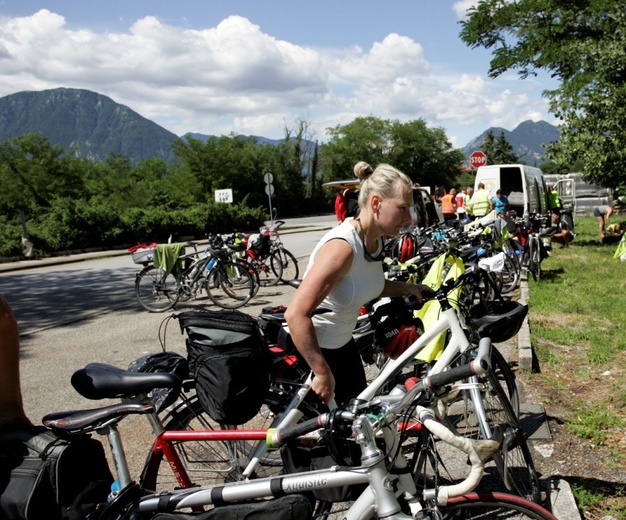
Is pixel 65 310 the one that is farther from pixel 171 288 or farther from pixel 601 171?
pixel 601 171

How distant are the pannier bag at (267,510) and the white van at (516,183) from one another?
17861 mm

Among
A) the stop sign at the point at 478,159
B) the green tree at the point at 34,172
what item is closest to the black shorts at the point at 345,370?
the stop sign at the point at 478,159

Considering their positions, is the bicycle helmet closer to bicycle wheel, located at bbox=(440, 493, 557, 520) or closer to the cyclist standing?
the cyclist standing

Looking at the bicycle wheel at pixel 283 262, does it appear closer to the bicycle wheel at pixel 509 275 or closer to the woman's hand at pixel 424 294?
the bicycle wheel at pixel 509 275

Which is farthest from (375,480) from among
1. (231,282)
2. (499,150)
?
(499,150)

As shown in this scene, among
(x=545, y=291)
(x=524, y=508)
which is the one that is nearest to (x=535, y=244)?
(x=545, y=291)

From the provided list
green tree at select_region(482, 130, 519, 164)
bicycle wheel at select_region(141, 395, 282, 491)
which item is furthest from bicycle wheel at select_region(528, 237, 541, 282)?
green tree at select_region(482, 130, 519, 164)

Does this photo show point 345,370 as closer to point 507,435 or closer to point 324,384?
point 324,384

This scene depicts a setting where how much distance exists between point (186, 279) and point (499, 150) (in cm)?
9189

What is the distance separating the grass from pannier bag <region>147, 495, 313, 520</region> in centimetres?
210

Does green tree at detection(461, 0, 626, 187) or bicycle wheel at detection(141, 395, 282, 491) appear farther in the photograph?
green tree at detection(461, 0, 626, 187)

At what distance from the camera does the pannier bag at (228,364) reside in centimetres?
261

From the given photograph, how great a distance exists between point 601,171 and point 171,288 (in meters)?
10.9

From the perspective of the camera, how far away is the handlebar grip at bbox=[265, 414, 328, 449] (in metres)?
1.85
